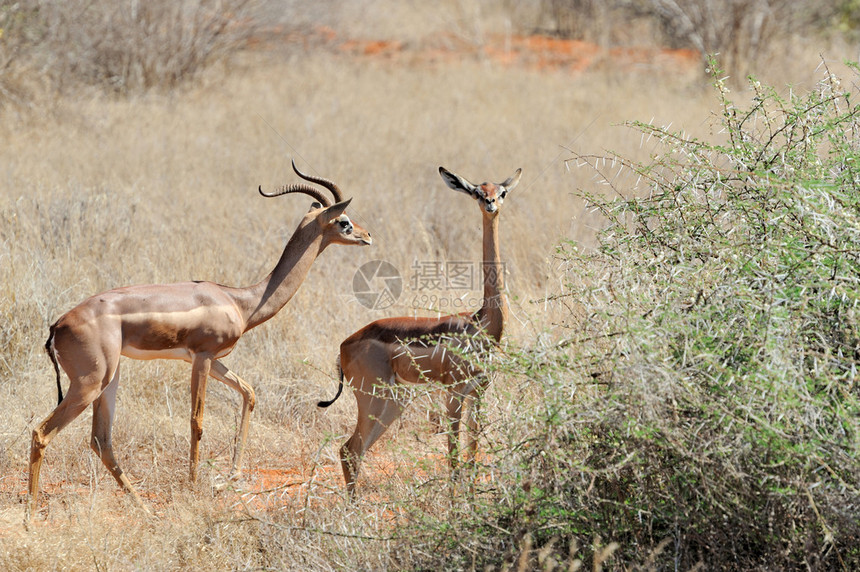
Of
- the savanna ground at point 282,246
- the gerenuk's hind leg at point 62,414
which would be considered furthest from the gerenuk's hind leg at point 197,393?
the gerenuk's hind leg at point 62,414

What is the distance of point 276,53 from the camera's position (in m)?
15.6

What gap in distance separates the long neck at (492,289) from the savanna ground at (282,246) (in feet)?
1.09

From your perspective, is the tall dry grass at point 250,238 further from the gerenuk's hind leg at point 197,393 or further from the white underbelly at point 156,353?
the white underbelly at point 156,353

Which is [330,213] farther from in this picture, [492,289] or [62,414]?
[62,414]

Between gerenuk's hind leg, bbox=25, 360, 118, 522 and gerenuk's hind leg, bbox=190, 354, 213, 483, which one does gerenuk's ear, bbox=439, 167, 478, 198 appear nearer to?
gerenuk's hind leg, bbox=190, 354, 213, 483

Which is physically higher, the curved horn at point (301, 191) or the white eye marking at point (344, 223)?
the curved horn at point (301, 191)

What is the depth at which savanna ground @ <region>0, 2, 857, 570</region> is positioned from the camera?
3.82 m

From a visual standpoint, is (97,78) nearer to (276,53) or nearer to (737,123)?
(276,53)

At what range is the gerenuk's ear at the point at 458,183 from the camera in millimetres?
4852

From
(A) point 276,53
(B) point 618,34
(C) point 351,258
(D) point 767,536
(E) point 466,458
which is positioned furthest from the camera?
(B) point 618,34

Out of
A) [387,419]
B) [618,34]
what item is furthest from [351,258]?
[618,34]

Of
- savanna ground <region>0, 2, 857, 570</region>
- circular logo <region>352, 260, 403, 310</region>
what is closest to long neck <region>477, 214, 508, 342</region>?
savanna ground <region>0, 2, 857, 570</region>

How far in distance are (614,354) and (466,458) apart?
0.93m

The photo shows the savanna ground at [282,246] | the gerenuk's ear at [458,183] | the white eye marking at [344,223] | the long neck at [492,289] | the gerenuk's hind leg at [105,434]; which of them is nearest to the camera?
the savanna ground at [282,246]
